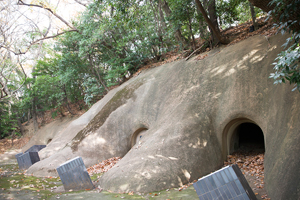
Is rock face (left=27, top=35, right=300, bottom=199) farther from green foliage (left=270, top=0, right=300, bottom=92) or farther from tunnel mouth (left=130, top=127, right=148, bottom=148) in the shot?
green foliage (left=270, top=0, right=300, bottom=92)

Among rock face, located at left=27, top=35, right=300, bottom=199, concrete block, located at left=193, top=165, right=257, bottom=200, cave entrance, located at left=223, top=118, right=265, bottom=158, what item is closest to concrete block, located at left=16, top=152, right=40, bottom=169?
rock face, located at left=27, top=35, right=300, bottom=199

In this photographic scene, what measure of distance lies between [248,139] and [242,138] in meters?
0.31

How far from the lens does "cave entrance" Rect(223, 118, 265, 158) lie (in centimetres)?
Result: 853

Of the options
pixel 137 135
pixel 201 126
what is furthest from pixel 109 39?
pixel 201 126

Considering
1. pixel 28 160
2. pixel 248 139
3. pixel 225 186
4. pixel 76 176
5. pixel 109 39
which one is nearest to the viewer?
pixel 225 186

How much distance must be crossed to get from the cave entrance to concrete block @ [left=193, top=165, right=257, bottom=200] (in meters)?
4.37

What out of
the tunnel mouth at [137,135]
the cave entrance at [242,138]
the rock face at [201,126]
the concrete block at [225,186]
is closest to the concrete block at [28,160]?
the rock face at [201,126]

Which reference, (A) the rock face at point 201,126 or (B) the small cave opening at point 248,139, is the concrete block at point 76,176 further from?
(B) the small cave opening at point 248,139

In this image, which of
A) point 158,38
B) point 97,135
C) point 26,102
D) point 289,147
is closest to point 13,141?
point 26,102

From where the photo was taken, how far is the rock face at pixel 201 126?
5.89 metres

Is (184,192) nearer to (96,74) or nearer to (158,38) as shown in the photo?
(158,38)

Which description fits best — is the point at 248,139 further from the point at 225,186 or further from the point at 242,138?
the point at 225,186

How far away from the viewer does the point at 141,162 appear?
772 cm

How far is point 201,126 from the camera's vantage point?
842 cm
